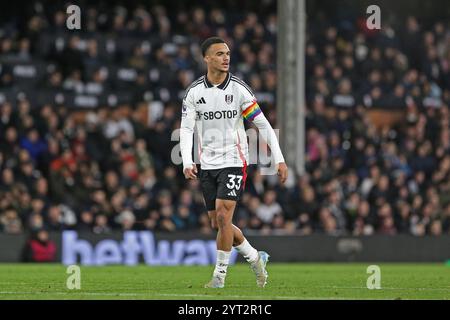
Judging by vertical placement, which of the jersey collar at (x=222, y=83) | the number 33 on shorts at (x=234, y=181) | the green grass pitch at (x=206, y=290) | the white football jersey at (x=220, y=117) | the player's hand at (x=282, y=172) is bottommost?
the green grass pitch at (x=206, y=290)

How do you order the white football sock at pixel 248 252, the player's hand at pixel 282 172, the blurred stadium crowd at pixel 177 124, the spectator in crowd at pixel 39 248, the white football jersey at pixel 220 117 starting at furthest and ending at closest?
the blurred stadium crowd at pixel 177 124 → the spectator in crowd at pixel 39 248 → the white football sock at pixel 248 252 → the white football jersey at pixel 220 117 → the player's hand at pixel 282 172

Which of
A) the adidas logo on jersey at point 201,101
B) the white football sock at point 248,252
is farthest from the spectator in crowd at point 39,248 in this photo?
the adidas logo on jersey at point 201,101

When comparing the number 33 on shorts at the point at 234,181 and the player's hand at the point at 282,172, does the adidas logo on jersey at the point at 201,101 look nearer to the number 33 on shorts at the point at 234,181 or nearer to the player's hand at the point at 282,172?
the number 33 on shorts at the point at 234,181

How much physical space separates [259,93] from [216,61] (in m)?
14.7

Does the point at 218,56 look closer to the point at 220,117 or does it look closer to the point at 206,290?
the point at 220,117

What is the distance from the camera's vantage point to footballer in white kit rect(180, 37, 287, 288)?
464 inches

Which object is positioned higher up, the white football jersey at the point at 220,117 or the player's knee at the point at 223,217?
the white football jersey at the point at 220,117

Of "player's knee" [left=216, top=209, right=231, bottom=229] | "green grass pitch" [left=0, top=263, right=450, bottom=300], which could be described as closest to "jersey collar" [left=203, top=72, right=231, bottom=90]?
"player's knee" [left=216, top=209, right=231, bottom=229]

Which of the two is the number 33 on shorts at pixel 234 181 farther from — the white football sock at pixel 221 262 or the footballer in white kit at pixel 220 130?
the white football sock at pixel 221 262

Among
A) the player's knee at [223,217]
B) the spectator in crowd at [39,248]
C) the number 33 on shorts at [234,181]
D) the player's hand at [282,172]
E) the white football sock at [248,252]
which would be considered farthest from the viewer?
the spectator in crowd at [39,248]

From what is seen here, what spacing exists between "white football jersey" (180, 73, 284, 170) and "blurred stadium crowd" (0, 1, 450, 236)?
916 cm

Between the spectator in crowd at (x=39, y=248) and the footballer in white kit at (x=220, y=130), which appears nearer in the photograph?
the footballer in white kit at (x=220, y=130)

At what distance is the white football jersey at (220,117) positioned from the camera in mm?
11867

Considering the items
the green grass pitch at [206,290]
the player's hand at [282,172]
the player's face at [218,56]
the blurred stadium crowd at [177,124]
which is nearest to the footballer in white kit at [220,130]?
the player's face at [218,56]
